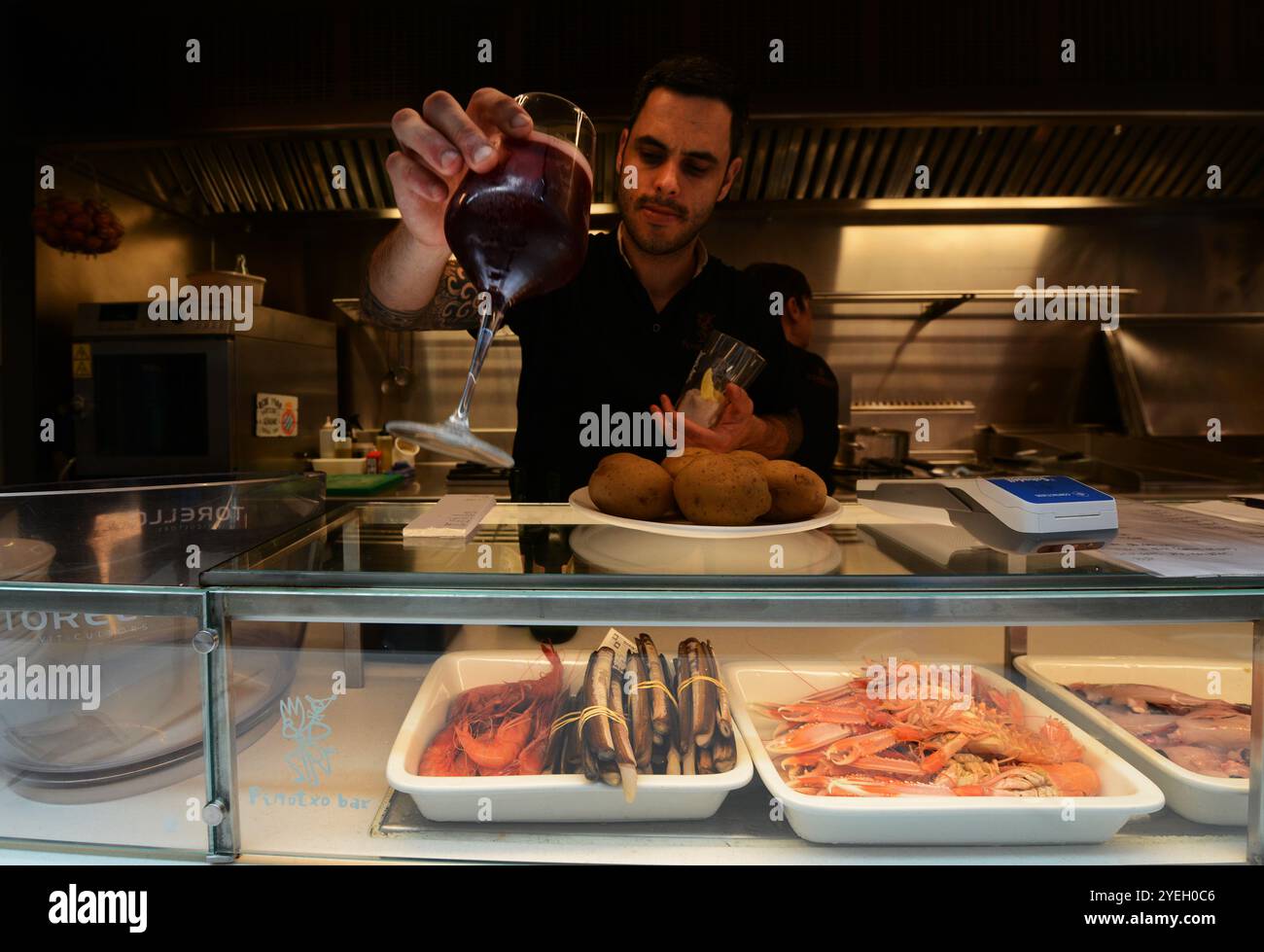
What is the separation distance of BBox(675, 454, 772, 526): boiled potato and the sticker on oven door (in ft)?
10.4

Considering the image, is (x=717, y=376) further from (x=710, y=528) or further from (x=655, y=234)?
(x=655, y=234)

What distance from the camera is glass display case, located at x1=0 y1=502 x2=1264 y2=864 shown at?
841 millimetres

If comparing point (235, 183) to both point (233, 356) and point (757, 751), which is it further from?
point (757, 751)

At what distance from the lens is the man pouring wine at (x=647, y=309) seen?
6.42 feet

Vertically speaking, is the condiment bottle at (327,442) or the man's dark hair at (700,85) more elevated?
the man's dark hair at (700,85)

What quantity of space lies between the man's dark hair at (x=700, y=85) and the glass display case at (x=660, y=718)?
1311 mm

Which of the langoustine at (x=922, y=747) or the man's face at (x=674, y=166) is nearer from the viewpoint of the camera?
the langoustine at (x=922, y=747)

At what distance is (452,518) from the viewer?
1131 mm

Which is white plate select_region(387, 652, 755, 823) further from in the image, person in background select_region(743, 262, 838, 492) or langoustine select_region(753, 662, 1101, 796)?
person in background select_region(743, 262, 838, 492)

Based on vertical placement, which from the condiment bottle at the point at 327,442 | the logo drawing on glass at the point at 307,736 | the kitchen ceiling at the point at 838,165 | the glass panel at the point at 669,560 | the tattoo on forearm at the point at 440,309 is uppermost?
the kitchen ceiling at the point at 838,165

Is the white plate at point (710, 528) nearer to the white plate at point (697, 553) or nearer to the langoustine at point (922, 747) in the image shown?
the white plate at point (697, 553)

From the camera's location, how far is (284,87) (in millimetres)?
3523

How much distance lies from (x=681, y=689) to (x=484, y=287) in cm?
56

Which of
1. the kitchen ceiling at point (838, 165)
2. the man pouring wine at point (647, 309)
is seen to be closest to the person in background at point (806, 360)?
the man pouring wine at point (647, 309)
